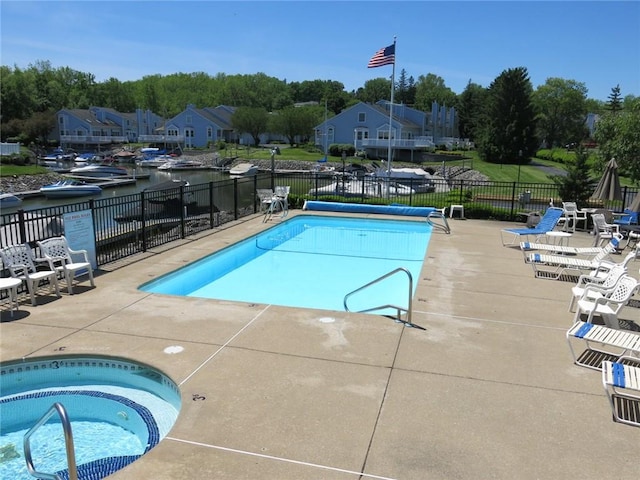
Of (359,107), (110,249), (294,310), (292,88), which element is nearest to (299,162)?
(359,107)

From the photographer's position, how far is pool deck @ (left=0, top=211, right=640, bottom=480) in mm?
4305

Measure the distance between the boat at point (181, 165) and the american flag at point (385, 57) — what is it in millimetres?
47965

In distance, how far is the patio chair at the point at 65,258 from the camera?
8.85 meters

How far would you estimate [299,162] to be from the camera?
63625 mm

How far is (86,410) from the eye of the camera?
5.66 meters

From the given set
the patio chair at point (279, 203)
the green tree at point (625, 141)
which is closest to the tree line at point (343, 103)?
the green tree at point (625, 141)

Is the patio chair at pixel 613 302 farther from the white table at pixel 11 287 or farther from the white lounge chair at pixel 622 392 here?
the white table at pixel 11 287

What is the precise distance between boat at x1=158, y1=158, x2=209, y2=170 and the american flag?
48.0 m

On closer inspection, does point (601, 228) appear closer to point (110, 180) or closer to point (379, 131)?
point (110, 180)

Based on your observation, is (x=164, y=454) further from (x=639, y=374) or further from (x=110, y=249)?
(x=110, y=249)

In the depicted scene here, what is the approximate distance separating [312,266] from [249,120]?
7295cm

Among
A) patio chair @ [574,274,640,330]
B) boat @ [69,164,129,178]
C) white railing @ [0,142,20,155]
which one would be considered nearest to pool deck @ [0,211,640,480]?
patio chair @ [574,274,640,330]

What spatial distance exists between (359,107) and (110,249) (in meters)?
60.0

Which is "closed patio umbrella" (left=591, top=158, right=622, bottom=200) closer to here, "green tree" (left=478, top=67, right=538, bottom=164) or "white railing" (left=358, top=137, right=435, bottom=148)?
"white railing" (left=358, top=137, right=435, bottom=148)
